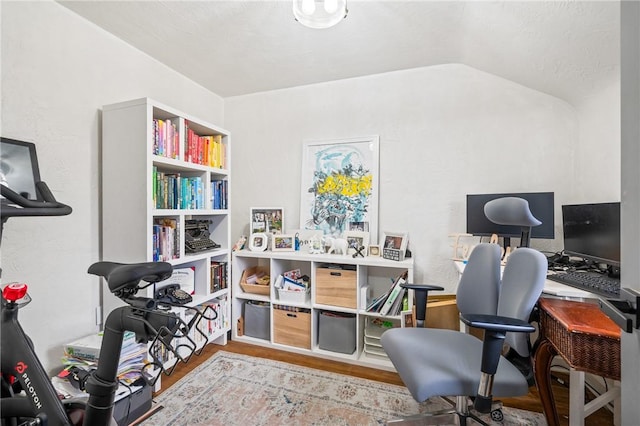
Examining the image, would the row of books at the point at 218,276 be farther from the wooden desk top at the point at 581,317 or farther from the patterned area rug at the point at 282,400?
the wooden desk top at the point at 581,317

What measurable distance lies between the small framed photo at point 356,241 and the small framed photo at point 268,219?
68cm

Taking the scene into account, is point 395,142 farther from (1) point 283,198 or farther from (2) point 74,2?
(2) point 74,2

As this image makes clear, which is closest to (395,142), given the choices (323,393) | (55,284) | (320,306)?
(320,306)

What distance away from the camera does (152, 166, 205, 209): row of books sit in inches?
75.5

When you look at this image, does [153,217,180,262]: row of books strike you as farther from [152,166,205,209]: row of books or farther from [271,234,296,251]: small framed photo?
[271,234,296,251]: small framed photo

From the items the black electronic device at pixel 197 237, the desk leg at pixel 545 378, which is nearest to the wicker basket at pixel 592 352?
the desk leg at pixel 545 378

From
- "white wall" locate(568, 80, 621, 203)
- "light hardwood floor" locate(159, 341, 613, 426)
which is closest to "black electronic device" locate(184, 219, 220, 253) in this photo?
"light hardwood floor" locate(159, 341, 613, 426)

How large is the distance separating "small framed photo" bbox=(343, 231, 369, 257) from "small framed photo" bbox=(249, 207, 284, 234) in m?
0.68

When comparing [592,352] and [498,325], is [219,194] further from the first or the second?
[592,352]

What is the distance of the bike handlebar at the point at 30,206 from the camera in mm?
776

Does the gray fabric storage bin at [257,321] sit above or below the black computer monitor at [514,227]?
below

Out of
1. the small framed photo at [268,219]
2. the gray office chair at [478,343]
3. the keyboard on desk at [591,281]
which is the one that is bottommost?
the gray office chair at [478,343]

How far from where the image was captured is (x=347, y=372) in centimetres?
209

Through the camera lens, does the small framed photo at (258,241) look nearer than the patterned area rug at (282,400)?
No
